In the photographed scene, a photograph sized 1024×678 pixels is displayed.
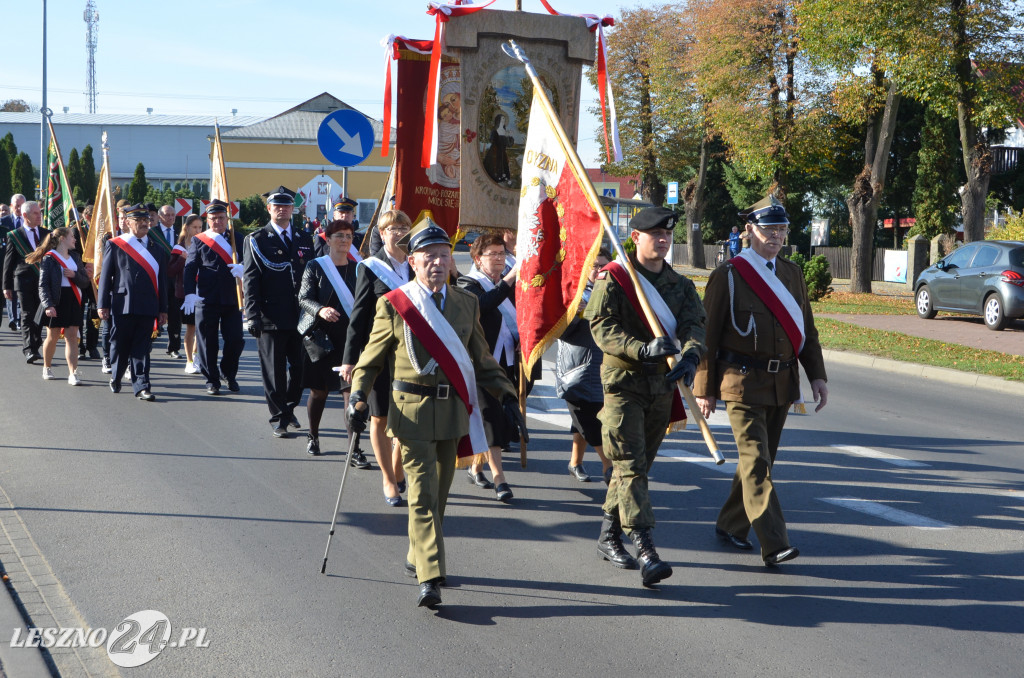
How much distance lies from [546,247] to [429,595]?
7.72ft

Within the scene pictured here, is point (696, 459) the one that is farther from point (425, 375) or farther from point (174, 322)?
point (174, 322)

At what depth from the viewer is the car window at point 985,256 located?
19.6 m

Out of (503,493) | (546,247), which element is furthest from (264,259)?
(546,247)

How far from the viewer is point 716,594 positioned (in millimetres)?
5195

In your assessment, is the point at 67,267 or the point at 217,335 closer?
the point at 217,335

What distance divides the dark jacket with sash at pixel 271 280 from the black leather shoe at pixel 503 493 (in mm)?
2889

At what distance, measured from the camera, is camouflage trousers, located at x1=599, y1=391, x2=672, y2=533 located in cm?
531

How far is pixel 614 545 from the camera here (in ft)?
18.5

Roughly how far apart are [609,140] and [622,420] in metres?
3.38

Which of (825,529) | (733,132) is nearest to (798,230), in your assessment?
(733,132)

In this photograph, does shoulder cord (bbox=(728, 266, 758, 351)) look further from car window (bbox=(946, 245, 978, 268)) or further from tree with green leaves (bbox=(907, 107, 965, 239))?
tree with green leaves (bbox=(907, 107, 965, 239))

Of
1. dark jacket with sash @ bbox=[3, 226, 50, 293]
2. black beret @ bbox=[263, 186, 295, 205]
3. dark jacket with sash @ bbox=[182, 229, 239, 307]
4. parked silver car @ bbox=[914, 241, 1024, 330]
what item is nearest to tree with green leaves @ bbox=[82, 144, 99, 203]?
→ dark jacket with sash @ bbox=[3, 226, 50, 293]

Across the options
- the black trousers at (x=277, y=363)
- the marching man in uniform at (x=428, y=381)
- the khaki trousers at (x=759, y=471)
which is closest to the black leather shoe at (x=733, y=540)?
the khaki trousers at (x=759, y=471)

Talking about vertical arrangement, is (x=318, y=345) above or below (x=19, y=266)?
below
